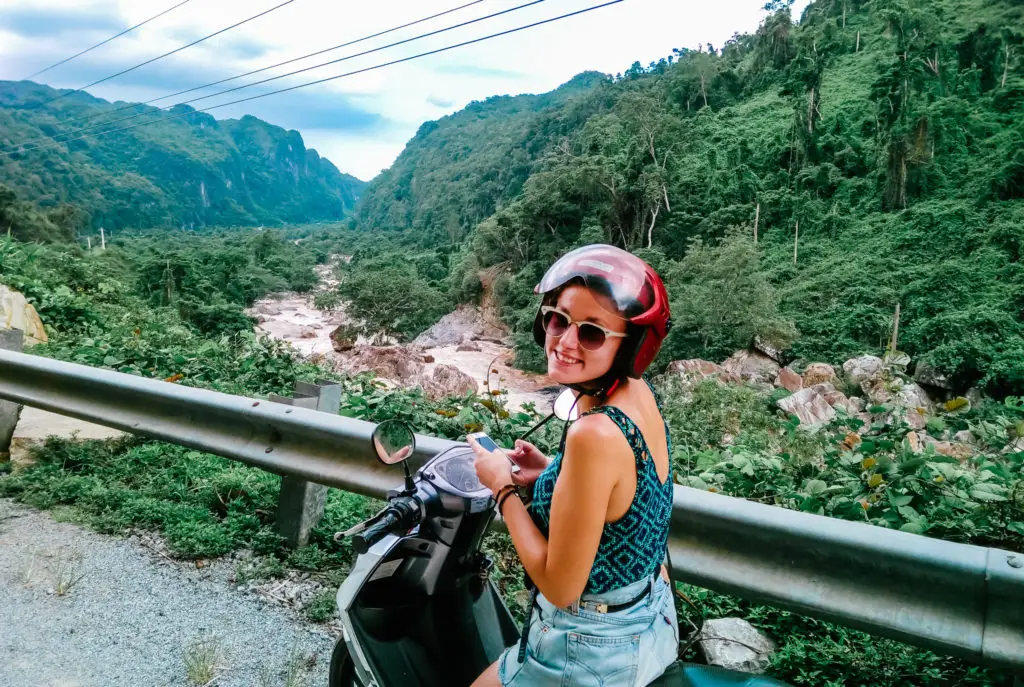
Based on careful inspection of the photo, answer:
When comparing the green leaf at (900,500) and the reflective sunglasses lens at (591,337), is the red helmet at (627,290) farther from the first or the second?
the green leaf at (900,500)

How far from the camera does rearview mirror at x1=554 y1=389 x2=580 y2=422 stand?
1.35 meters

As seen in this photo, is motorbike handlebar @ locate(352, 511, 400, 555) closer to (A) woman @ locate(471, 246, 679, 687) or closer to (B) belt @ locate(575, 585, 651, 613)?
(A) woman @ locate(471, 246, 679, 687)

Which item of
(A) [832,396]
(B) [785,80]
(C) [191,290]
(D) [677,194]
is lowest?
(A) [832,396]

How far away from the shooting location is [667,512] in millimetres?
1318

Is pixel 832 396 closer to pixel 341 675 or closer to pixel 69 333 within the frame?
pixel 69 333

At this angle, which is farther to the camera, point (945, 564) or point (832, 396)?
point (832, 396)

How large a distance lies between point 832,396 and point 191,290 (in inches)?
1312

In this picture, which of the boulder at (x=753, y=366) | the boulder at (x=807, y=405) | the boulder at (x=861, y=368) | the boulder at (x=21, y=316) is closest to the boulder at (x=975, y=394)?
the boulder at (x=861, y=368)

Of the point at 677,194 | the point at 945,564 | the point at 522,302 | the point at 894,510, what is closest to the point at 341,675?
the point at 945,564

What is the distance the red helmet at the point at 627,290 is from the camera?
125 centimetres

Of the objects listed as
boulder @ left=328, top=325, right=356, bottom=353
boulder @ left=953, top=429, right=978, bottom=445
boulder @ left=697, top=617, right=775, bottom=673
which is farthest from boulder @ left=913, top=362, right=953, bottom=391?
boulder @ left=697, top=617, right=775, bottom=673

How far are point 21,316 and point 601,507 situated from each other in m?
8.21

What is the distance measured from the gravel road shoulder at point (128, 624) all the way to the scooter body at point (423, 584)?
83cm

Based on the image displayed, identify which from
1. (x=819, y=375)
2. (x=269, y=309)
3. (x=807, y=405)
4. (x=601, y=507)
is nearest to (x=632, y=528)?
(x=601, y=507)
